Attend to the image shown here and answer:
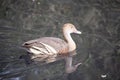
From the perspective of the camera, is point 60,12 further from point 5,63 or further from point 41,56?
point 5,63

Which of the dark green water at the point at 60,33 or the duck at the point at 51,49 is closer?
the dark green water at the point at 60,33

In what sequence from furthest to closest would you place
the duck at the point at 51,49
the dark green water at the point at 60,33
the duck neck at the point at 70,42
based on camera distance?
the duck neck at the point at 70,42 → the duck at the point at 51,49 → the dark green water at the point at 60,33

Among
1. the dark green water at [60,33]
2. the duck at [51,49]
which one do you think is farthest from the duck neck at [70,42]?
the dark green water at [60,33]

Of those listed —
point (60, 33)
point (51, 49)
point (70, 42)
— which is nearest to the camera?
point (51, 49)

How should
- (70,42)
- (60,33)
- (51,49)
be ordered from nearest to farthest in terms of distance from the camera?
(51,49) < (70,42) < (60,33)

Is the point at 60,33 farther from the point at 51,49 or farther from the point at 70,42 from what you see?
the point at 51,49

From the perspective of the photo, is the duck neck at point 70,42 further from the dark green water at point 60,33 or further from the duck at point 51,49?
the dark green water at point 60,33

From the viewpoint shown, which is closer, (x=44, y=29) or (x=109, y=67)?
(x=109, y=67)

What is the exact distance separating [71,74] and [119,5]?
645 centimetres

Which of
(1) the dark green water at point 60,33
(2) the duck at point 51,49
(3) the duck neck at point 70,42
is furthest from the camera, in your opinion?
(3) the duck neck at point 70,42

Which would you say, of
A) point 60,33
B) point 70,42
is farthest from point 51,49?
point 60,33

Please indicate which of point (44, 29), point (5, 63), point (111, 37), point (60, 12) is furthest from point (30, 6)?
point (5, 63)

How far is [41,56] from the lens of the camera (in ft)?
40.5

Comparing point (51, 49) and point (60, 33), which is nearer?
point (51, 49)
